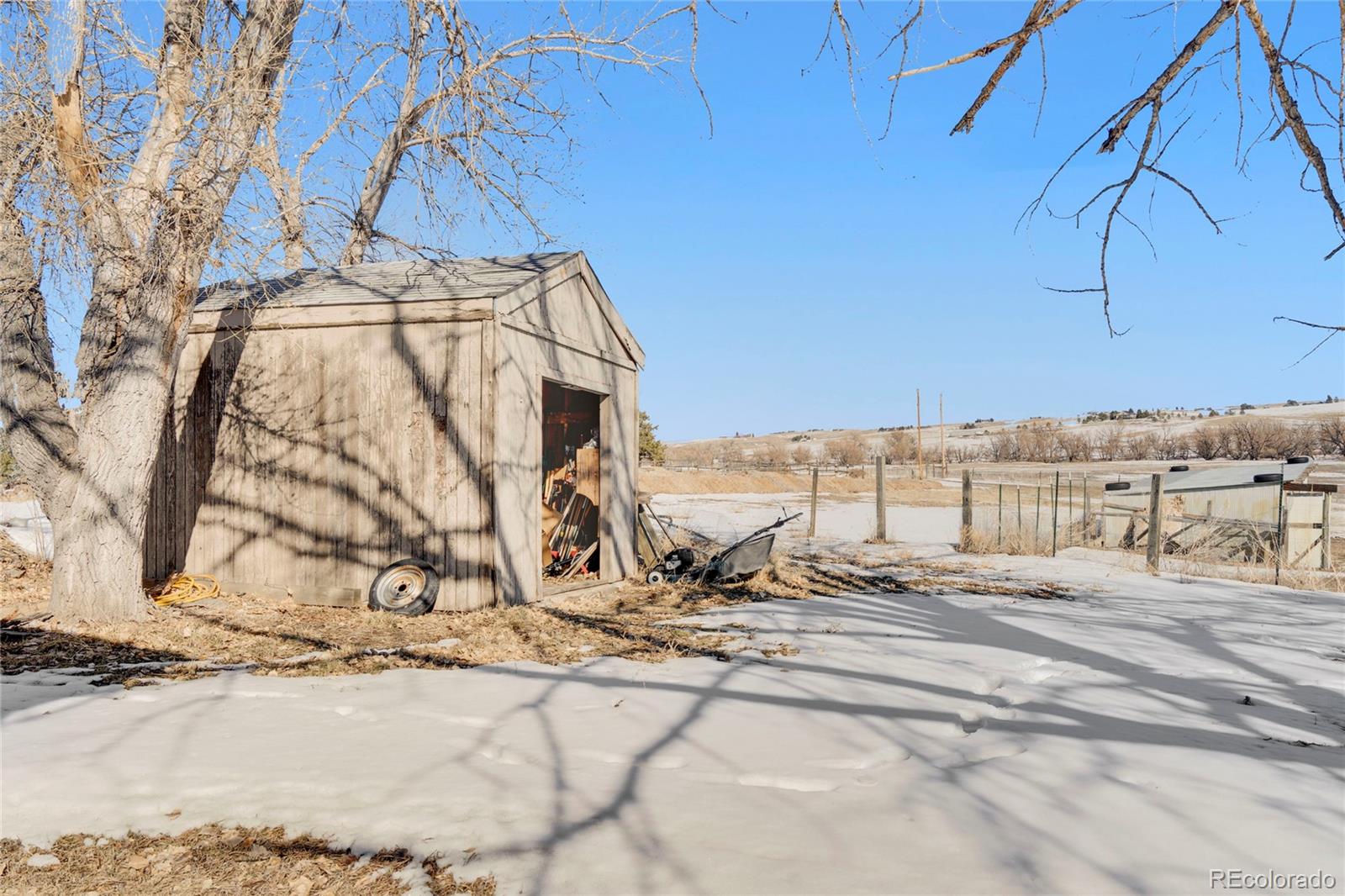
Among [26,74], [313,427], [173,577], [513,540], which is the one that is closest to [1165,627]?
[513,540]

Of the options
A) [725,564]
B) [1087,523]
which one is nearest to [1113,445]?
[1087,523]

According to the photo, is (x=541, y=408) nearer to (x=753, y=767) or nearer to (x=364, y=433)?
(x=364, y=433)

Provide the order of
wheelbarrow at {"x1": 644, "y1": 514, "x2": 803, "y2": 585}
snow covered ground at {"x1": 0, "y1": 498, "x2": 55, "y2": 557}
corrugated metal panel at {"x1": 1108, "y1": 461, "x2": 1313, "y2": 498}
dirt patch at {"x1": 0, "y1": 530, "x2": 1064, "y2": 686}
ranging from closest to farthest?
dirt patch at {"x1": 0, "y1": 530, "x2": 1064, "y2": 686} → wheelbarrow at {"x1": 644, "y1": 514, "x2": 803, "y2": 585} → snow covered ground at {"x1": 0, "y1": 498, "x2": 55, "y2": 557} → corrugated metal panel at {"x1": 1108, "y1": 461, "x2": 1313, "y2": 498}

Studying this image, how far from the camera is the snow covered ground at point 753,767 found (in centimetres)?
264

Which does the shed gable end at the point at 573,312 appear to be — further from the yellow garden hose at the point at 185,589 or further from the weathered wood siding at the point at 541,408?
the yellow garden hose at the point at 185,589

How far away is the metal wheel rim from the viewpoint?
7414mm

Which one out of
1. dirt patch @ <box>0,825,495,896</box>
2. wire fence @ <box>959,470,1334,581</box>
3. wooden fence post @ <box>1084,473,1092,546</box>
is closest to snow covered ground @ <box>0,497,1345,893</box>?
dirt patch @ <box>0,825,495,896</box>

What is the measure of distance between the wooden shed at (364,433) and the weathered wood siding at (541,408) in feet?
0.09

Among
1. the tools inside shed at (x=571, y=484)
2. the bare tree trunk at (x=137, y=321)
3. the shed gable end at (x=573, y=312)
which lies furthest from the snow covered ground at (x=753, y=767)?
the tools inside shed at (x=571, y=484)

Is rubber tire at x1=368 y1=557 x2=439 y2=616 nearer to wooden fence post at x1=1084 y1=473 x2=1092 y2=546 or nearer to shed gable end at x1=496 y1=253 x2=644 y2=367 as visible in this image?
shed gable end at x1=496 y1=253 x2=644 y2=367

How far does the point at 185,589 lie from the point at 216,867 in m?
6.09

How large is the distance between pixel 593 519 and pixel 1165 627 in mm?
6840

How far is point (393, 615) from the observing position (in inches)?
285

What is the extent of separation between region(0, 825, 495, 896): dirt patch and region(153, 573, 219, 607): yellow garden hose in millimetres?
5291
